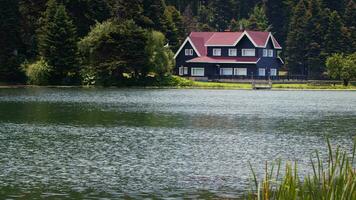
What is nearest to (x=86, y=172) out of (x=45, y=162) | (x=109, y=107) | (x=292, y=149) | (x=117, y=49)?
(x=45, y=162)

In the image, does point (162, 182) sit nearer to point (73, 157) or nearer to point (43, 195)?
point (43, 195)

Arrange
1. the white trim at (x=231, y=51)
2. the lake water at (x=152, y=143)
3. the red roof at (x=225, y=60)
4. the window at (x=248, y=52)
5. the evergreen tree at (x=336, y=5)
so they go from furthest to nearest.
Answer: the evergreen tree at (x=336, y=5), the white trim at (x=231, y=51), the window at (x=248, y=52), the red roof at (x=225, y=60), the lake water at (x=152, y=143)

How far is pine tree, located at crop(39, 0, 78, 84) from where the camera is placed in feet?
331

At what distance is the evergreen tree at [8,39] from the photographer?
4075 inches

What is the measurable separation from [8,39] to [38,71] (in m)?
8.10

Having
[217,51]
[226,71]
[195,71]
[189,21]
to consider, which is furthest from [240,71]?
[189,21]

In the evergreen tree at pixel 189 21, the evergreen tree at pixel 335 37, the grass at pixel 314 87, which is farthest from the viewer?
the evergreen tree at pixel 189 21

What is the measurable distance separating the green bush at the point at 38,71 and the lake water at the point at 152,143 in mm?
25245

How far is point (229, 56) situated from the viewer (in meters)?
123

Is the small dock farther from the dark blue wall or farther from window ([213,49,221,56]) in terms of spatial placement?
window ([213,49,221,56])

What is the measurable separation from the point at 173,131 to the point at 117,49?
5743 cm

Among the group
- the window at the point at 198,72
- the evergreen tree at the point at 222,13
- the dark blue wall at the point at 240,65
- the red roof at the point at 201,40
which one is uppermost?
the evergreen tree at the point at 222,13

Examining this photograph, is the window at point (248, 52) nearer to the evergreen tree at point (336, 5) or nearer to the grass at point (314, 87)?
the grass at point (314, 87)

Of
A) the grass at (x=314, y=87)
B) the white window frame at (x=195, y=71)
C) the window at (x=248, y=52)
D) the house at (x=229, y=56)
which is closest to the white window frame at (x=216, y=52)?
the house at (x=229, y=56)
